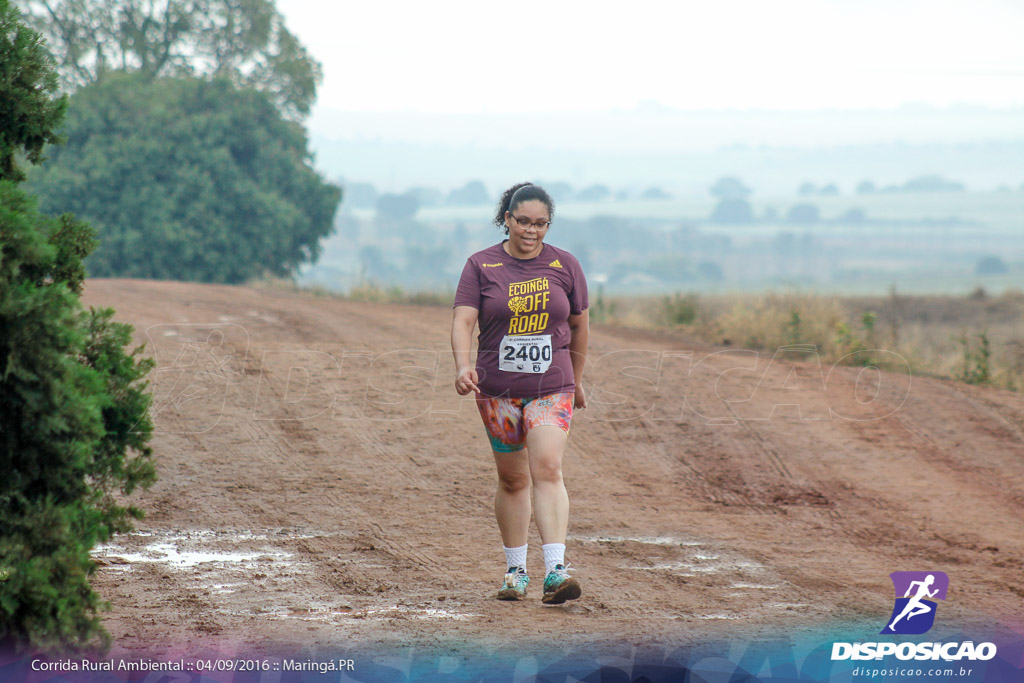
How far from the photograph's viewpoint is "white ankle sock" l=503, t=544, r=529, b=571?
5422 mm

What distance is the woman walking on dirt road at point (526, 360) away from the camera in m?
5.17

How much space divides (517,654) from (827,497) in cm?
479

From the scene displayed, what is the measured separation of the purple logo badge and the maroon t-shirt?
2029mm

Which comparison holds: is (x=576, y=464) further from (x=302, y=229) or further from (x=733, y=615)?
(x=302, y=229)

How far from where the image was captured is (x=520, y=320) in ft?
17.1

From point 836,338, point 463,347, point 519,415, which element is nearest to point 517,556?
point 519,415

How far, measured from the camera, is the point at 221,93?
91.0 ft

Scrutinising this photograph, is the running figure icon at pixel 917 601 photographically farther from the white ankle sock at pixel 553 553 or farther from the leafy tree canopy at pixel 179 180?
the leafy tree canopy at pixel 179 180

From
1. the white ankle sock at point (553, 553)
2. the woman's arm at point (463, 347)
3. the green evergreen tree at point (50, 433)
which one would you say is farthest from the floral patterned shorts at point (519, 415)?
the green evergreen tree at point (50, 433)

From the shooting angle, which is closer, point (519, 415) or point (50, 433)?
point (50, 433)

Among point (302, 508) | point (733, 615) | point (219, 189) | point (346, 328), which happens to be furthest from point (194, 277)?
point (733, 615)

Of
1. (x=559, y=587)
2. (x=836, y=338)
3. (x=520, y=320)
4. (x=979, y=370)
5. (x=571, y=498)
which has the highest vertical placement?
(x=520, y=320)

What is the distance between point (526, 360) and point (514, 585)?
3.86ft

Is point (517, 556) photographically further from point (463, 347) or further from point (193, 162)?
point (193, 162)
